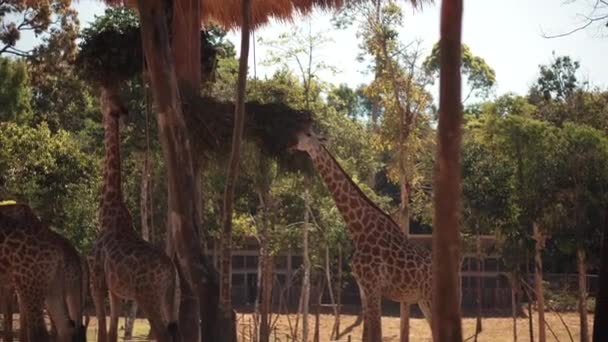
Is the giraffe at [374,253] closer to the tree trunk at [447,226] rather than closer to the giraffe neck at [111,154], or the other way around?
the giraffe neck at [111,154]

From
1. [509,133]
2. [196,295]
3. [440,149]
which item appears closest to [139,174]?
[509,133]

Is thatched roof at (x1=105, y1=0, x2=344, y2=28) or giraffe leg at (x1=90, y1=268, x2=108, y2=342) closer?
giraffe leg at (x1=90, y1=268, x2=108, y2=342)

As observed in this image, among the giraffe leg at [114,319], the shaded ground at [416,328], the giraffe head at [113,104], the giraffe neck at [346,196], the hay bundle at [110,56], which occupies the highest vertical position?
the hay bundle at [110,56]

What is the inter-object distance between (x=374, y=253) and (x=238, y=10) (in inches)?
224

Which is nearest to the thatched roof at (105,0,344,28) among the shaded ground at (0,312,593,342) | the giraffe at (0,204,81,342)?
the giraffe at (0,204,81,342)

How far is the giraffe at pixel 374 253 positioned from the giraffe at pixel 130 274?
9.38 feet

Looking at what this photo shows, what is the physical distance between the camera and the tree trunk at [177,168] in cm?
1229

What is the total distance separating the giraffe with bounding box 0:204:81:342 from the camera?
13039 millimetres

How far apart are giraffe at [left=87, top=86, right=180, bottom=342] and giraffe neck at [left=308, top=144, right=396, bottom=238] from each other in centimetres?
301

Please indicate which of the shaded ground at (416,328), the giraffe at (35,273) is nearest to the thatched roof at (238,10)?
the giraffe at (35,273)

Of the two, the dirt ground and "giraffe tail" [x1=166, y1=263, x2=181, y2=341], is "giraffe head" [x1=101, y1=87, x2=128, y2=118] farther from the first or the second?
the dirt ground

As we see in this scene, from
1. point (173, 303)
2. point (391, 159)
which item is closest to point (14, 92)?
point (391, 159)

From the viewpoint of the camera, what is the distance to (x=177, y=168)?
12.3m

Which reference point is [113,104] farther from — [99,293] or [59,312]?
[59,312]
